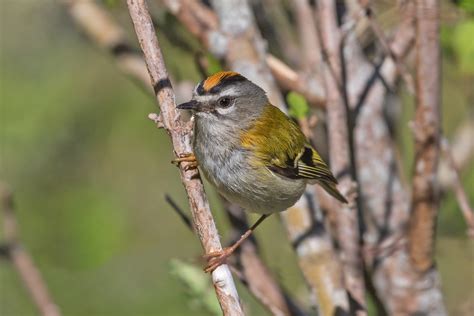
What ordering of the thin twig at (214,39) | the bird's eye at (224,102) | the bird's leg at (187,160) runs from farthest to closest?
the thin twig at (214,39) → the bird's eye at (224,102) → the bird's leg at (187,160)

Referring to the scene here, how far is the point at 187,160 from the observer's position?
3332mm

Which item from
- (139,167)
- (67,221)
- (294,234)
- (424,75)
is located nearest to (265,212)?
(294,234)

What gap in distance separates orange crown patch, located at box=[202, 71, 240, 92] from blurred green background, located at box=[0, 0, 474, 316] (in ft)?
3.63

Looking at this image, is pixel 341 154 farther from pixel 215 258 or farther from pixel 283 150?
pixel 215 258

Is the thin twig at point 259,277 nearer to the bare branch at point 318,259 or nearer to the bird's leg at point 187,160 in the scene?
the bare branch at point 318,259

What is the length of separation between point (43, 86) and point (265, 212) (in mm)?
3982

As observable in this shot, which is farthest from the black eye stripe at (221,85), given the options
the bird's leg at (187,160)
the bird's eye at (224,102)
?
the bird's leg at (187,160)

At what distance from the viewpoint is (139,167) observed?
26.2 feet

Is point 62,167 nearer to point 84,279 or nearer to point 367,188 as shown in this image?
point 84,279

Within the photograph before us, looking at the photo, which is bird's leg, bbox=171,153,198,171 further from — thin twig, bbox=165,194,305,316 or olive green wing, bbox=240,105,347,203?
olive green wing, bbox=240,105,347,203

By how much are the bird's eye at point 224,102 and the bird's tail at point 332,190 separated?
630 mm

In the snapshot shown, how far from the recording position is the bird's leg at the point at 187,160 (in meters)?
3.24

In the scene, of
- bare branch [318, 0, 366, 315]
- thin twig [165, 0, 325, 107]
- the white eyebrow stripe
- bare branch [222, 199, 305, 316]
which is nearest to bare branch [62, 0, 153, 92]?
thin twig [165, 0, 325, 107]

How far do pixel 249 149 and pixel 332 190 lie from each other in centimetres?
46
